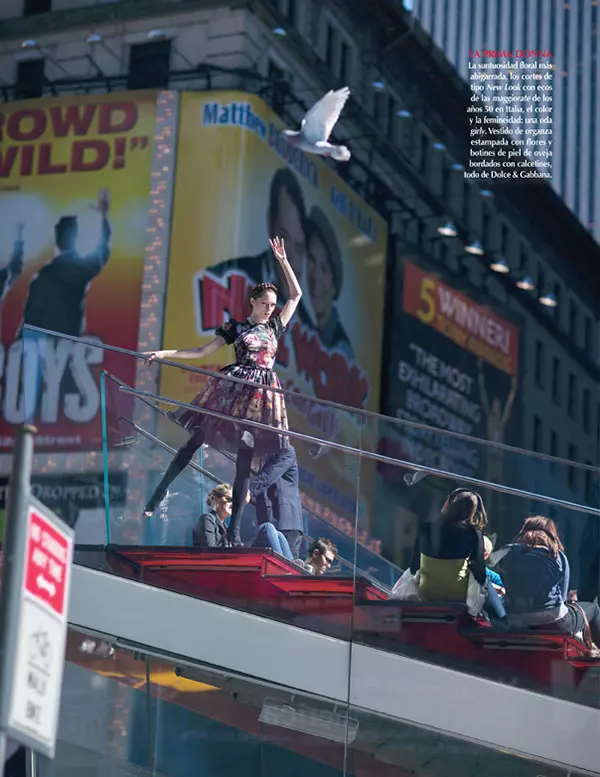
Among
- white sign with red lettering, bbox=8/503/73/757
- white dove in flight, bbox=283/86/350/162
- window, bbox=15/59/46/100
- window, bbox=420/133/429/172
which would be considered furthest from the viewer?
window, bbox=420/133/429/172

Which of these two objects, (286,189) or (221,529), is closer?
(221,529)

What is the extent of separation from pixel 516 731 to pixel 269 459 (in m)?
1.88

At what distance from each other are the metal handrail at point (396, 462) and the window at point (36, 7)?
1711cm

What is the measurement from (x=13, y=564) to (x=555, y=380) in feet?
101

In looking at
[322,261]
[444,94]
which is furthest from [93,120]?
[444,94]

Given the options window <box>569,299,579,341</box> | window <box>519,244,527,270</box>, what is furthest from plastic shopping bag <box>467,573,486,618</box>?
window <box>569,299,579,341</box>

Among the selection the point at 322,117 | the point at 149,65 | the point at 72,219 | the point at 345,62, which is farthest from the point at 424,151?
the point at 72,219

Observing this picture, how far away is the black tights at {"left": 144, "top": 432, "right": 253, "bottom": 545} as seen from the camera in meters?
8.21

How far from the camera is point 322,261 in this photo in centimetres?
2345

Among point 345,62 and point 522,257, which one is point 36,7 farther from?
point 522,257

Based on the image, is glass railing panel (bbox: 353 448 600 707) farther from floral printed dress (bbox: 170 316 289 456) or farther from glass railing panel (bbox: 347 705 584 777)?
floral printed dress (bbox: 170 316 289 456)

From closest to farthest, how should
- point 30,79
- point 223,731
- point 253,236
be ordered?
point 223,731 < point 253,236 < point 30,79

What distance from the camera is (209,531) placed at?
8.25 meters

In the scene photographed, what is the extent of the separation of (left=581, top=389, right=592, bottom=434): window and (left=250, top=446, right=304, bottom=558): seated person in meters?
29.9
